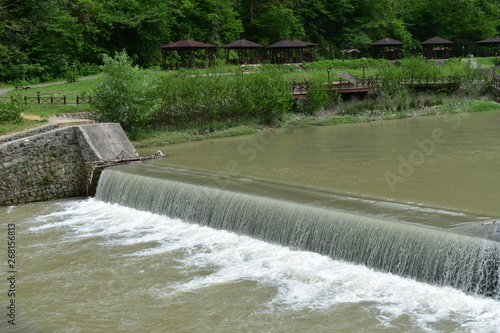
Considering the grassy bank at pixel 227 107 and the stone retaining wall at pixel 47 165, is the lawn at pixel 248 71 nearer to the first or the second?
the grassy bank at pixel 227 107

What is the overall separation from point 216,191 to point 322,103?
25578 mm

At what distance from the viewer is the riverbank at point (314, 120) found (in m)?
31.3

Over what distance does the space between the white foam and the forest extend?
32714 millimetres

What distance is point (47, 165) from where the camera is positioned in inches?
842

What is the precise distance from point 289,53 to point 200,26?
34.0 feet

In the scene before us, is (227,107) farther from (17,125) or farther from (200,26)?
(200,26)

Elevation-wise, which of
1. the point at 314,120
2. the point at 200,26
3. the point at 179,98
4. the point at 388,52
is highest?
the point at 200,26

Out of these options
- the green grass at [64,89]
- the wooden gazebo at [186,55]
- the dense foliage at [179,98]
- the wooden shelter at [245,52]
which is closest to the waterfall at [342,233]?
the dense foliage at [179,98]

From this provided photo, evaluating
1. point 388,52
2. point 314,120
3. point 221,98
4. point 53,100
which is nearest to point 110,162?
point 221,98

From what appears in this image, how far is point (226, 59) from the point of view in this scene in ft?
189

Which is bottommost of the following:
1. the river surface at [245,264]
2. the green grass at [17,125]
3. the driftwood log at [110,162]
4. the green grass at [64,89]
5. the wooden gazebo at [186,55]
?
the river surface at [245,264]

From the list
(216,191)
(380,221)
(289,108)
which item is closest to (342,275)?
(380,221)

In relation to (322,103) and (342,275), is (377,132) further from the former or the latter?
(342,275)

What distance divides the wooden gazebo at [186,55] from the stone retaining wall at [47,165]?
88.1 ft
